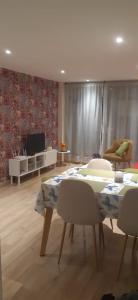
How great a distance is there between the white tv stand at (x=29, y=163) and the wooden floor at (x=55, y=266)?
150cm

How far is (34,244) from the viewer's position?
9.26 ft

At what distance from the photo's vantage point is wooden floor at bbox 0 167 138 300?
2.11m

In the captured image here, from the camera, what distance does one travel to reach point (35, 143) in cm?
561

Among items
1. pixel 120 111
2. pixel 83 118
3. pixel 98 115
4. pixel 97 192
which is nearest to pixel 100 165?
pixel 97 192

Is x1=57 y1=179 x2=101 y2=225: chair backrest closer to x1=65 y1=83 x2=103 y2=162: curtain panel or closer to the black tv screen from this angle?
the black tv screen

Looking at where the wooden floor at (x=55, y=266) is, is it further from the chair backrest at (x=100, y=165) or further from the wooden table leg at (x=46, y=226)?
the chair backrest at (x=100, y=165)

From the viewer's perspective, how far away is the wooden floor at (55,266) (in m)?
2.11

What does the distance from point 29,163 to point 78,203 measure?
3272mm

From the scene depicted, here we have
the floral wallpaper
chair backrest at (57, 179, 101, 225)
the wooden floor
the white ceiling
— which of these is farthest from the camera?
the floral wallpaper

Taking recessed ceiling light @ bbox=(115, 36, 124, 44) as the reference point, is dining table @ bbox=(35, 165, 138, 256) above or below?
below

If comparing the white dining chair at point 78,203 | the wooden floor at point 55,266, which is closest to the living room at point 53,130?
the wooden floor at point 55,266

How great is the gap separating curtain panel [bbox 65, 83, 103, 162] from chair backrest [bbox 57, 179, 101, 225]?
4378 millimetres

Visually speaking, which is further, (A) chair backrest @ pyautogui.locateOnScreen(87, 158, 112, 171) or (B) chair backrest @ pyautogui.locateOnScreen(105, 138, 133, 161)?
(B) chair backrest @ pyautogui.locateOnScreen(105, 138, 133, 161)

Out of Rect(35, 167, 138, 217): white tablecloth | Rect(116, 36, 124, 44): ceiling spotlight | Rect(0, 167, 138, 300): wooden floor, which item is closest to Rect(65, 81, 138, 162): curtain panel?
Rect(116, 36, 124, 44): ceiling spotlight
